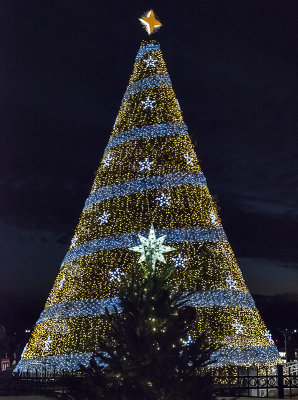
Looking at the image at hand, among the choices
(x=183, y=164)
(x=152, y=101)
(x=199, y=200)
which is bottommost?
(x=199, y=200)

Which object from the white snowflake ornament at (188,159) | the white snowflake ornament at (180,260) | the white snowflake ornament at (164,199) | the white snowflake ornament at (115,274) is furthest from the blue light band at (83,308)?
the white snowflake ornament at (188,159)

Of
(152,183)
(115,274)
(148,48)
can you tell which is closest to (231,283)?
(115,274)

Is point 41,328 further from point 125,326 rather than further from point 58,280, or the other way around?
point 125,326

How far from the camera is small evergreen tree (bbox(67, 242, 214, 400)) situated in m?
6.57

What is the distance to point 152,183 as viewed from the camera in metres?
15.6

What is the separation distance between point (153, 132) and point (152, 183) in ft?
5.59

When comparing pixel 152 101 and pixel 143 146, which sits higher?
pixel 152 101

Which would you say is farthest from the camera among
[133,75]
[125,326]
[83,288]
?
[133,75]

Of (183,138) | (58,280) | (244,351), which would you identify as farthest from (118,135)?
(244,351)

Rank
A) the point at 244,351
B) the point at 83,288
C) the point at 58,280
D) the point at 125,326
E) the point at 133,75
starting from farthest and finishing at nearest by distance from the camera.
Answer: the point at 133,75 → the point at 58,280 → the point at 83,288 → the point at 244,351 → the point at 125,326

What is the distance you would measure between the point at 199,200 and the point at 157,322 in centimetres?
893

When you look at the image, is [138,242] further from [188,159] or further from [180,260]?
[188,159]

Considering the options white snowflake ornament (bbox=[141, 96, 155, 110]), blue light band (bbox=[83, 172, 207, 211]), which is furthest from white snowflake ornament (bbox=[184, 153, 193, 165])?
white snowflake ornament (bbox=[141, 96, 155, 110])

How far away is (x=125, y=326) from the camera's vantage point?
6848 mm
